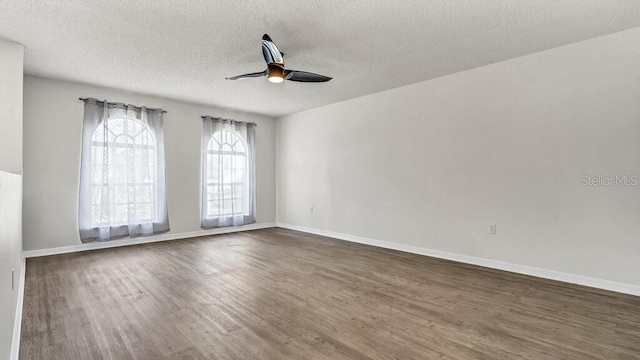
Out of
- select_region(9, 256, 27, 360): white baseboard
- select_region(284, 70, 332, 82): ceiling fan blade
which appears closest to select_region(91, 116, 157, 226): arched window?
select_region(9, 256, 27, 360): white baseboard

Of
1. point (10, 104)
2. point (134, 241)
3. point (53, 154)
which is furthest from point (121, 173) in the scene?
point (10, 104)

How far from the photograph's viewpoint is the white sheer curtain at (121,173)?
4.91m

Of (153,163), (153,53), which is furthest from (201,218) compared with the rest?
(153,53)

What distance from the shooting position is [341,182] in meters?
6.06

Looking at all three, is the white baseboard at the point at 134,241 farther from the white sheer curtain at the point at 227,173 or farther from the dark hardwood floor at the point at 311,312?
the dark hardwood floor at the point at 311,312

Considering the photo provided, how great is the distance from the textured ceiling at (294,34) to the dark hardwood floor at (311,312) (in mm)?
2698

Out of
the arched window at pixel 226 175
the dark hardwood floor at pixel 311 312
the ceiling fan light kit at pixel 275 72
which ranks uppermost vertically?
the ceiling fan light kit at pixel 275 72

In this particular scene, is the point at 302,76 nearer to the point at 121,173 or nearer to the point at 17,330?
the point at 17,330

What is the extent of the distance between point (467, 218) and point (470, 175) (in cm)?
61

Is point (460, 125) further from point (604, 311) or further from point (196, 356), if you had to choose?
point (196, 356)

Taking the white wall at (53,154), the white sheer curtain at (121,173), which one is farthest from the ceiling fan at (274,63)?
the white wall at (53,154)

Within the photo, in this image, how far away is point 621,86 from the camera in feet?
10.5

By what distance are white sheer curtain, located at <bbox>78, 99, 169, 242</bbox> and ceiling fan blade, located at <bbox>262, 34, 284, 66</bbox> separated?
3605 millimetres

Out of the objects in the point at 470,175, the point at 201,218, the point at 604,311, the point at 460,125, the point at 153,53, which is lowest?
the point at 604,311
